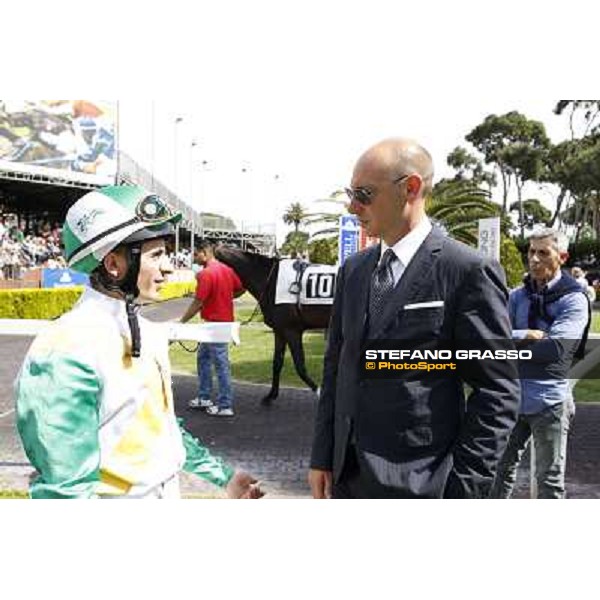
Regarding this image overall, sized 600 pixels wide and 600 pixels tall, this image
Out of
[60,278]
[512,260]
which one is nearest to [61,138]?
[60,278]

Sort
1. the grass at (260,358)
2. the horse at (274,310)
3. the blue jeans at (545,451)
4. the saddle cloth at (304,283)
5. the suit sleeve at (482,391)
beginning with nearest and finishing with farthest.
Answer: the suit sleeve at (482,391), the blue jeans at (545,451), the grass at (260,358), the saddle cloth at (304,283), the horse at (274,310)

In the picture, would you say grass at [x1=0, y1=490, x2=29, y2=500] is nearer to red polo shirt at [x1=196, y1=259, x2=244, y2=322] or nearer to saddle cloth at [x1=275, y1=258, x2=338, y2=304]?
red polo shirt at [x1=196, y1=259, x2=244, y2=322]

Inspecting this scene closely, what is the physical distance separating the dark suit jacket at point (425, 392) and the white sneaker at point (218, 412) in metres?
0.95

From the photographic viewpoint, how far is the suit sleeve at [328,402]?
1.98 m

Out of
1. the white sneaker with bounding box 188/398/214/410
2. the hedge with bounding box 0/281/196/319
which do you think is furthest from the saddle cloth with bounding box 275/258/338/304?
the white sneaker with bounding box 188/398/214/410

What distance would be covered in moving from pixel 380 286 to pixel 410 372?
22 cm

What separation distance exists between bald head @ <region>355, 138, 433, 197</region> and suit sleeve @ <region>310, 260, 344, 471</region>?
293 mm

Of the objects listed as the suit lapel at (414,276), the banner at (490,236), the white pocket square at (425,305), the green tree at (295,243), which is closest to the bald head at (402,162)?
the suit lapel at (414,276)

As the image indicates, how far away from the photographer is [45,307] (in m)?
2.38

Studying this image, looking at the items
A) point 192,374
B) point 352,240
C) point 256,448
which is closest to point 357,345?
point 352,240

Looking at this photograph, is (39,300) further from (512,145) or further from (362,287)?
(512,145)

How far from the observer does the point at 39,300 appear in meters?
2.53

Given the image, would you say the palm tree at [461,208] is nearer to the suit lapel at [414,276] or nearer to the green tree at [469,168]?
the green tree at [469,168]
